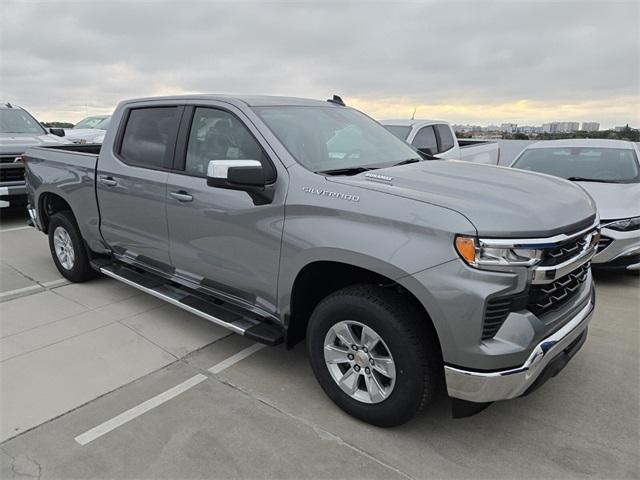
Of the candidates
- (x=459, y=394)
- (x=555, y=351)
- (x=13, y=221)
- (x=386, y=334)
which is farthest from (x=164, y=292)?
(x=13, y=221)

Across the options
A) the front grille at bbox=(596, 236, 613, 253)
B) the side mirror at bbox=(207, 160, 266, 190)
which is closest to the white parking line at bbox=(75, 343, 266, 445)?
the side mirror at bbox=(207, 160, 266, 190)

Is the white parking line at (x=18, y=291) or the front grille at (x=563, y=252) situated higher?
the front grille at (x=563, y=252)

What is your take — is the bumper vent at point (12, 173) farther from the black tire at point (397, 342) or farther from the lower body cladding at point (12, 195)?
the black tire at point (397, 342)

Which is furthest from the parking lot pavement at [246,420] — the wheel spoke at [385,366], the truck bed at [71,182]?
the truck bed at [71,182]

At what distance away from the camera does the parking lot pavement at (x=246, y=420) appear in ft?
8.04

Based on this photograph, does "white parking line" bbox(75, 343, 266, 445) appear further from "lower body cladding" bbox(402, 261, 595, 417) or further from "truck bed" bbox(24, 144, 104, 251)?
"truck bed" bbox(24, 144, 104, 251)

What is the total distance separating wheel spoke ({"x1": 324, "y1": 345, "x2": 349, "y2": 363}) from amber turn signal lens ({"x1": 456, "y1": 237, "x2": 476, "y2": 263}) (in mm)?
917

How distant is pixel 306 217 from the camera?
2807 mm

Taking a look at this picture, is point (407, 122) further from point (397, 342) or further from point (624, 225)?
point (397, 342)

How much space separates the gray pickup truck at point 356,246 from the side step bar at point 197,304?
2cm

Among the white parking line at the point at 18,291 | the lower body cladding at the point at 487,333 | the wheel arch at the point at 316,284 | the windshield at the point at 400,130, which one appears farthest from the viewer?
the windshield at the point at 400,130

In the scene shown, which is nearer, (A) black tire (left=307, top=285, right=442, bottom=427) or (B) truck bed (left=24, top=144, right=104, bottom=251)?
(A) black tire (left=307, top=285, right=442, bottom=427)

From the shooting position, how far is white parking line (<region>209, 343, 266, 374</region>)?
3.41 metres

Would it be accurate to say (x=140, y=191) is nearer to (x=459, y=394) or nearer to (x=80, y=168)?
(x=80, y=168)
